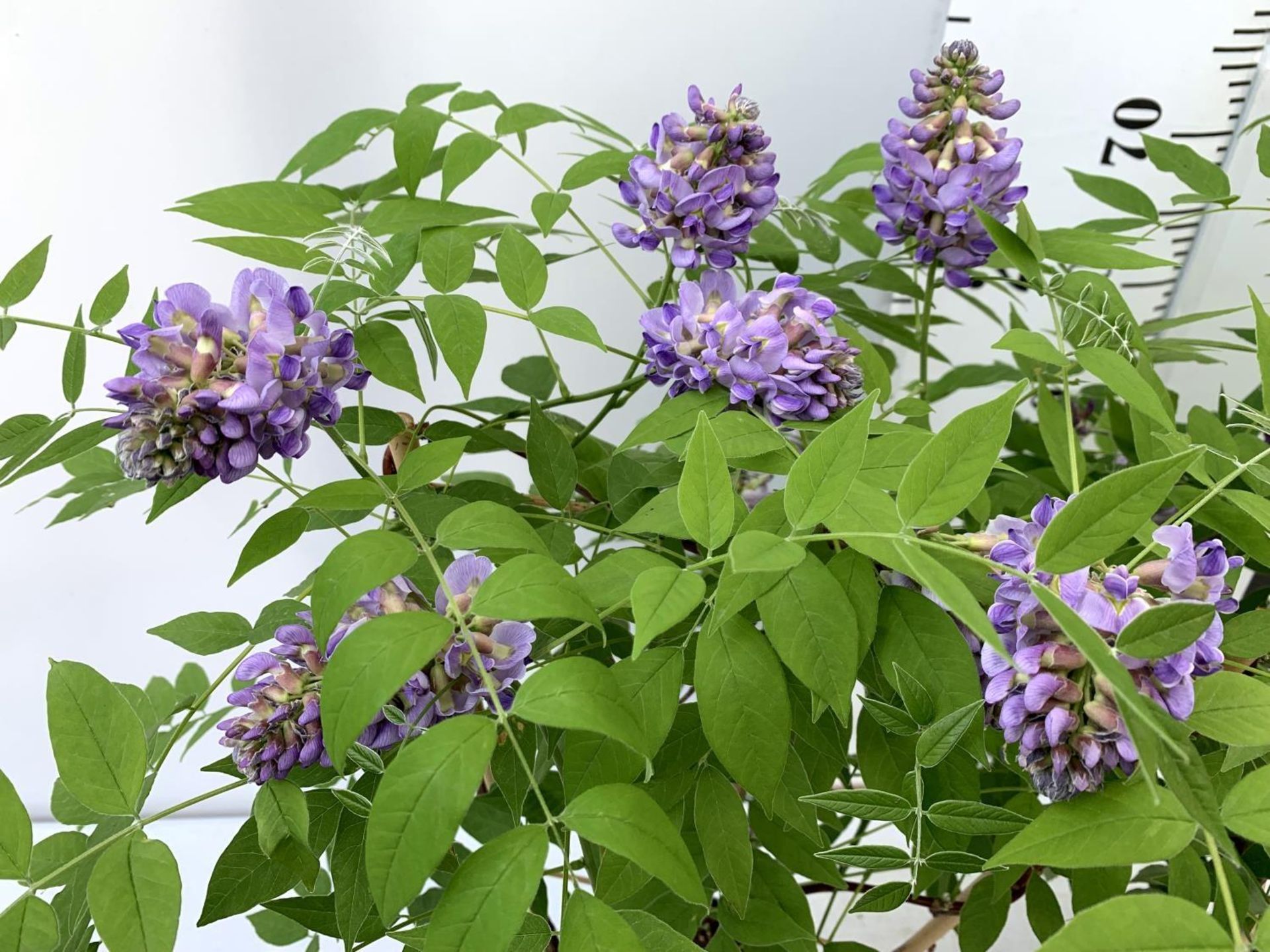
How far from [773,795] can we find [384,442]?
25cm

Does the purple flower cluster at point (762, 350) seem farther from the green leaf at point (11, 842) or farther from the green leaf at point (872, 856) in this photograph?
the green leaf at point (11, 842)

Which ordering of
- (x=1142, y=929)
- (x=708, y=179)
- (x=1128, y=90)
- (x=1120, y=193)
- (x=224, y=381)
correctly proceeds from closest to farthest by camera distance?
(x=1142, y=929)
(x=224, y=381)
(x=708, y=179)
(x=1120, y=193)
(x=1128, y=90)

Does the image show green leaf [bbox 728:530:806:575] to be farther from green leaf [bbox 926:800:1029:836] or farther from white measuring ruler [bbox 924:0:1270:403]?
white measuring ruler [bbox 924:0:1270:403]

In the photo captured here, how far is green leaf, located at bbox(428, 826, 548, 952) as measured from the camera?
265mm

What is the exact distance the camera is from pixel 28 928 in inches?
12.0

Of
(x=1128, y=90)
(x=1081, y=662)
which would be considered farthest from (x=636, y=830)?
(x=1128, y=90)

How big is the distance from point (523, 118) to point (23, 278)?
25 cm

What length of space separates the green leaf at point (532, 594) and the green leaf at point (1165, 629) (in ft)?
0.48

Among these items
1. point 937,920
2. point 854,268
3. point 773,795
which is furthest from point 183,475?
point 937,920

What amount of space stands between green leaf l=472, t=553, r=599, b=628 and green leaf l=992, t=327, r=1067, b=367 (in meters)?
0.19

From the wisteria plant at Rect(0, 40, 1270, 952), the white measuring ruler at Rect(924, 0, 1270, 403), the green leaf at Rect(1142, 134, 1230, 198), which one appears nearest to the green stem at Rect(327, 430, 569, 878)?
the wisteria plant at Rect(0, 40, 1270, 952)

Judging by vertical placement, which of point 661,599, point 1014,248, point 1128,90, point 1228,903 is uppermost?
point 1128,90

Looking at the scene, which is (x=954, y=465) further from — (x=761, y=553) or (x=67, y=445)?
(x=67, y=445)

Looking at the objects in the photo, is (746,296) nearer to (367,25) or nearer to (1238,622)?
(1238,622)
